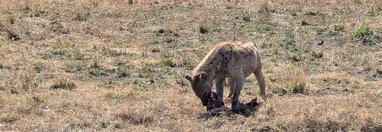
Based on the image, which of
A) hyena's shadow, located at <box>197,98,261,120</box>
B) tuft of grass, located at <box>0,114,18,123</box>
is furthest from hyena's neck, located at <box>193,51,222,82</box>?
tuft of grass, located at <box>0,114,18,123</box>

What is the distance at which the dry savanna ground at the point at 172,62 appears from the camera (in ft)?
30.4

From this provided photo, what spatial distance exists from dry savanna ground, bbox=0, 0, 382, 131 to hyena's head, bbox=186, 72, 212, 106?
286 millimetres

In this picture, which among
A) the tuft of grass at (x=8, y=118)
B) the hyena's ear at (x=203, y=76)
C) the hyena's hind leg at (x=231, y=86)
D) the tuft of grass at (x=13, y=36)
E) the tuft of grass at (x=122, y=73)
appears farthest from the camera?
the tuft of grass at (x=13, y=36)

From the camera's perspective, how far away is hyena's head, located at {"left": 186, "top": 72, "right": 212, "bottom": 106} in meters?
9.38

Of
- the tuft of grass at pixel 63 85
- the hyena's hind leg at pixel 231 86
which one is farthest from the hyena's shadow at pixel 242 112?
the tuft of grass at pixel 63 85

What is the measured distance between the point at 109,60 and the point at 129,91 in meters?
2.91

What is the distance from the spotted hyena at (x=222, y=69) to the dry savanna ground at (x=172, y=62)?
1.32ft

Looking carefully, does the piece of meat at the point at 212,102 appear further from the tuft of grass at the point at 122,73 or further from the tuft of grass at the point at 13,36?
the tuft of grass at the point at 13,36

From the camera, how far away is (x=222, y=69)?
32.0 feet

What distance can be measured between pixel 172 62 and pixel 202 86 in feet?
12.7

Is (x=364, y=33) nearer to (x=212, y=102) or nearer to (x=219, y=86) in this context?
(x=219, y=86)

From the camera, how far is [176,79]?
11.8 m

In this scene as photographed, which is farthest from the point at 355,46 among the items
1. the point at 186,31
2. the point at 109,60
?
the point at 109,60

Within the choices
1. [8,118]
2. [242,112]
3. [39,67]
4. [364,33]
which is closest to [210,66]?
[242,112]
